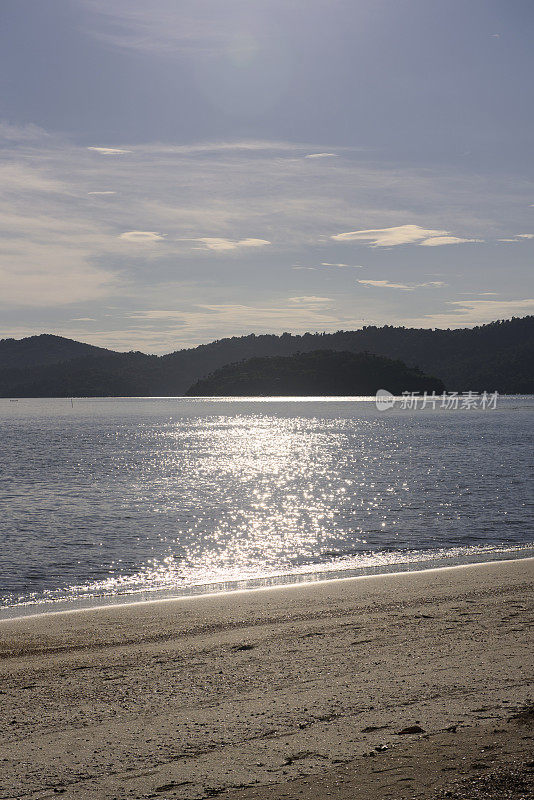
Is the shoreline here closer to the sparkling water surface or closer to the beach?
the sparkling water surface

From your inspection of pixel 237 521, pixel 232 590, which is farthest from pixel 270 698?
pixel 237 521

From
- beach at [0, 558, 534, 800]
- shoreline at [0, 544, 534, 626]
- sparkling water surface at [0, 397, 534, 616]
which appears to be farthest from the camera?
sparkling water surface at [0, 397, 534, 616]

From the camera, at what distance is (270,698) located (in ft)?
29.3

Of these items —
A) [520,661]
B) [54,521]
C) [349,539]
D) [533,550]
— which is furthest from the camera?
[54,521]

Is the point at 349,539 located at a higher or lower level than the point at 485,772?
lower

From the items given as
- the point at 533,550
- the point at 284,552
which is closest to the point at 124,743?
the point at 284,552

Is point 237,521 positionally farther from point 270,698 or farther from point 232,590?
point 270,698

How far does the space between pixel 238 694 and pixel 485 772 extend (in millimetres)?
3570

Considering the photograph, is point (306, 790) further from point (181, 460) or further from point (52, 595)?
point (181, 460)

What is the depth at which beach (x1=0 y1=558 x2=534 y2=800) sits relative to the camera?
6.64 meters

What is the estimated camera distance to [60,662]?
1103 centimetres

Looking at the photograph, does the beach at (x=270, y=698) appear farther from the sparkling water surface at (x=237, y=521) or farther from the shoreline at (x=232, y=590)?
the sparkling water surface at (x=237, y=521)

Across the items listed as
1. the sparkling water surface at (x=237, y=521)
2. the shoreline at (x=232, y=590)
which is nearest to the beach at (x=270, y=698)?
the shoreline at (x=232, y=590)

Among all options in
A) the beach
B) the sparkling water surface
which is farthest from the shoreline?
the beach
